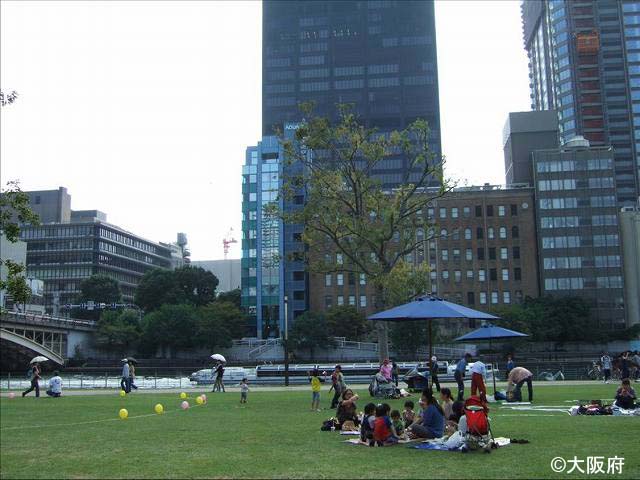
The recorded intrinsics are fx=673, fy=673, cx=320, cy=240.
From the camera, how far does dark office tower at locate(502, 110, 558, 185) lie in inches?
4407

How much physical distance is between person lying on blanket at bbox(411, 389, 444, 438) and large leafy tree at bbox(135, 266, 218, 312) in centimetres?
9873

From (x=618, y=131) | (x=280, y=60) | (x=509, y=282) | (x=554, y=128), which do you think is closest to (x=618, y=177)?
(x=618, y=131)

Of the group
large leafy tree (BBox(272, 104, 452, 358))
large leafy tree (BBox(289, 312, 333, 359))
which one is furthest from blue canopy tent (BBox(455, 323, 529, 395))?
large leafy tree (BBox(289, 312, 333, 359))

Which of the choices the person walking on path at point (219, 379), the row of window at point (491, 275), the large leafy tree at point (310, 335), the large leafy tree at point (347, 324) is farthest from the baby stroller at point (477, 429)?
the row of window at point (491, 275)

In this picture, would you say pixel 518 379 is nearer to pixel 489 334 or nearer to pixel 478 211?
pixel 489 334

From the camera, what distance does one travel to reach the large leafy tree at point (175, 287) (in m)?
112

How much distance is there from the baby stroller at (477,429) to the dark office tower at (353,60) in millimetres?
137842

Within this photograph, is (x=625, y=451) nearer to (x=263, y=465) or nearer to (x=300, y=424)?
(x=263, y=465)

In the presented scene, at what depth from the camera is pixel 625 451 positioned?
11.6 metres

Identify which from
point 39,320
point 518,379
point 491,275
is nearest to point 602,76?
point 491,275

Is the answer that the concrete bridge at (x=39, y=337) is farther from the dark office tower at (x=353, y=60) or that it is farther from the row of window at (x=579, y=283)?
the dark office tower at (x=353, y=60)

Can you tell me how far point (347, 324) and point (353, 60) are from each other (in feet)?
265

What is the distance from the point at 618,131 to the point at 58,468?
14390 centimetres

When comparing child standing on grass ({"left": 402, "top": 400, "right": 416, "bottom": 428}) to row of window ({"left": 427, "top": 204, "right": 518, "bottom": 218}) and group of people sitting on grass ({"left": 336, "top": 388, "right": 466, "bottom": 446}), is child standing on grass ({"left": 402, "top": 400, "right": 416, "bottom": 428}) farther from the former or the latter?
row of window ({"left": 427, "top": 204, "right": 518, "bottom": 218})
